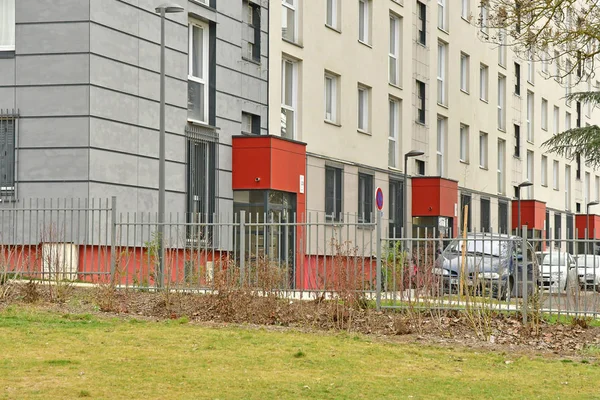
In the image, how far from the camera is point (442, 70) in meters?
46.9

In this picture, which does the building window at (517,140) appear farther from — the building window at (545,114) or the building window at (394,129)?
the building window at (394,129)

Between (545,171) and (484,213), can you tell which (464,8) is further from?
(545,171)

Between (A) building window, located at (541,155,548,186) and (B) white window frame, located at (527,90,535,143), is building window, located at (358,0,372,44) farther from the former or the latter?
(A) building window, located at (541,155,548,186)

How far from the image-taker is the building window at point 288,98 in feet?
109

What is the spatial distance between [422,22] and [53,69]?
22216 millimetres

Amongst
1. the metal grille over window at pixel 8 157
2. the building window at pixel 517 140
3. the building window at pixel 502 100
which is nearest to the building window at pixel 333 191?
the metal grille over window at pixel 8 157

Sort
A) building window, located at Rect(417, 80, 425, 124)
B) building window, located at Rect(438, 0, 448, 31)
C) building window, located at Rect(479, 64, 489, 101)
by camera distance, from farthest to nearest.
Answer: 1. building window, located at Rect(479, 64, 489, 101)
2. building window, located at Rect(438, 0, 448, 31)
3. building window, located at Rect(417, 80, 425, 124)

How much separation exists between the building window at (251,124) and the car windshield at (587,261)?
1378 centimetres

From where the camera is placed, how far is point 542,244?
60.3 feet

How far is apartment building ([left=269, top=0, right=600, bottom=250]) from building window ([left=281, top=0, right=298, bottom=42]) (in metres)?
0.03

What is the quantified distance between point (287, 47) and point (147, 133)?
7.44m

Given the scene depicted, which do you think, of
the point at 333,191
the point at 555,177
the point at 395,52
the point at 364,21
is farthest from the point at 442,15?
the point at 555,177

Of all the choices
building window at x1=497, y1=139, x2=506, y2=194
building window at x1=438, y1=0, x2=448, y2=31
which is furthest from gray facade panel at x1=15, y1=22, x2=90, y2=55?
building window at x1=497, y1=139, x2=506, y2=194

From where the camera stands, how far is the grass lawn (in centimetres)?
1098
